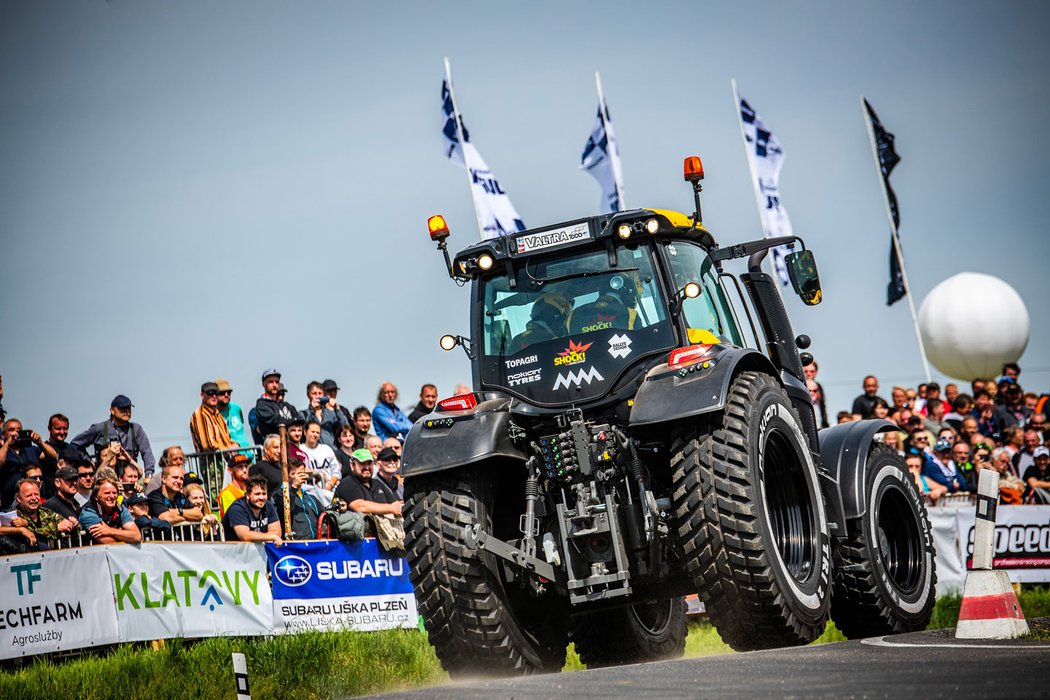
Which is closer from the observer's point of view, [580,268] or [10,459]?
[580,268]

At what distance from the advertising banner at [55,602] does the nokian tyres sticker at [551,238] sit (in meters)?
4.54

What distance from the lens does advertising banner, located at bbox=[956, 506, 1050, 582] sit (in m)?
17.3

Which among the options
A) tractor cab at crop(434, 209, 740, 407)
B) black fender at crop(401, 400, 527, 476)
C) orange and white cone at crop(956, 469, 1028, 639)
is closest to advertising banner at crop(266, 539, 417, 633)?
black fender at crop(401, 400, 527, 476)

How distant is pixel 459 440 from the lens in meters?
8.70

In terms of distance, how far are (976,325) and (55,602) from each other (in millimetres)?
22426

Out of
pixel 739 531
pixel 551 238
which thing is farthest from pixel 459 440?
pixel 739 531

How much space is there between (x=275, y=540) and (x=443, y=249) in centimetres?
401

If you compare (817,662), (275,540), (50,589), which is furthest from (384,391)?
(817,662)

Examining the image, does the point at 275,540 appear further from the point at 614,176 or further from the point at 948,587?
the point at 614,176

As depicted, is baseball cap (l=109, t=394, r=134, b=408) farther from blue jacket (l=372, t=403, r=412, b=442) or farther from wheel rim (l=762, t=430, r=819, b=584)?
wheel rim (l=762, t=430, r=819, b=584)

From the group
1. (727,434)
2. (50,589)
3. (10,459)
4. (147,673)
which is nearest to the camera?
(727,434)

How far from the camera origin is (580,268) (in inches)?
369

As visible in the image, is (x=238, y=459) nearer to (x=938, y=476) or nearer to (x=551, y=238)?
(x=551, y=238)

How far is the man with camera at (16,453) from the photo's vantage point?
1291cm
